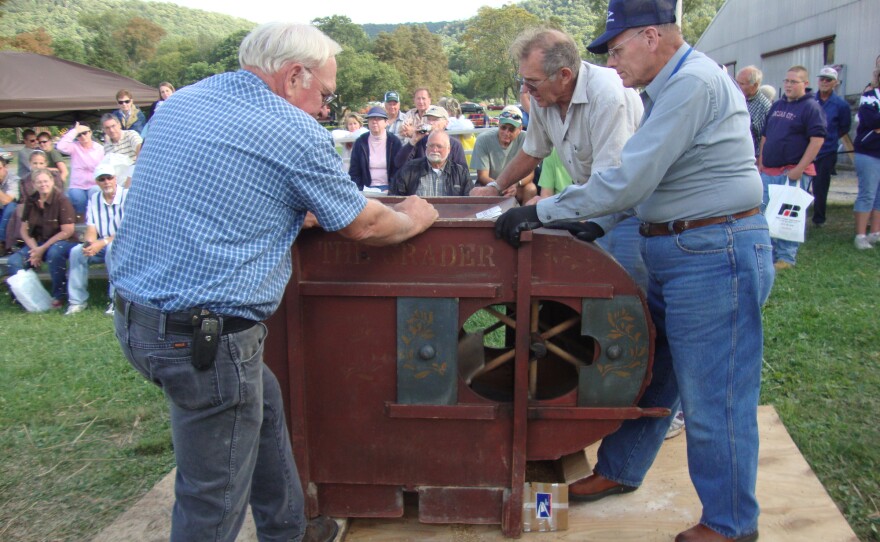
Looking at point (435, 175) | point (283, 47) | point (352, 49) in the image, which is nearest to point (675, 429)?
point (283, 47)

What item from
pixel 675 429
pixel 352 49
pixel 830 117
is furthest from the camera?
pixel 352 49

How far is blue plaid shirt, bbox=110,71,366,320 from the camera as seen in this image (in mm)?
1982

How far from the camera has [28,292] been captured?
7.09 m

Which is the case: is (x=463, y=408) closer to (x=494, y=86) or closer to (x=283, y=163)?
(x=283, y=163)

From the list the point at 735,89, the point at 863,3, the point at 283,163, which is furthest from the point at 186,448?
the point at 863,3

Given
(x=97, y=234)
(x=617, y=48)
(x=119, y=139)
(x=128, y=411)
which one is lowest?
(x=128, y=411)

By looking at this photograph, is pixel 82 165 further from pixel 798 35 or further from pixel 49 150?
pixel 798 35

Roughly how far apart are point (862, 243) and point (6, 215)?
379 inches

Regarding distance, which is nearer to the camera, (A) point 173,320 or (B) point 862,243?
(A) point 173,320

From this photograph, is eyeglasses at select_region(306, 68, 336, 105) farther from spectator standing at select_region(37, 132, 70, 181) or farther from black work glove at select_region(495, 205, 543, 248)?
spectator standing at select_region(37, 132, 70, 181)

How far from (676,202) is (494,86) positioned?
9173 centimetres

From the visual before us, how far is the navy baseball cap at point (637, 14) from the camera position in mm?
2387

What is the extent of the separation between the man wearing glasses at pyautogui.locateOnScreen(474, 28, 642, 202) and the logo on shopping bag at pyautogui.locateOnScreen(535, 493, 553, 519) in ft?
4.38

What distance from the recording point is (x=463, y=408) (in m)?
2.64
